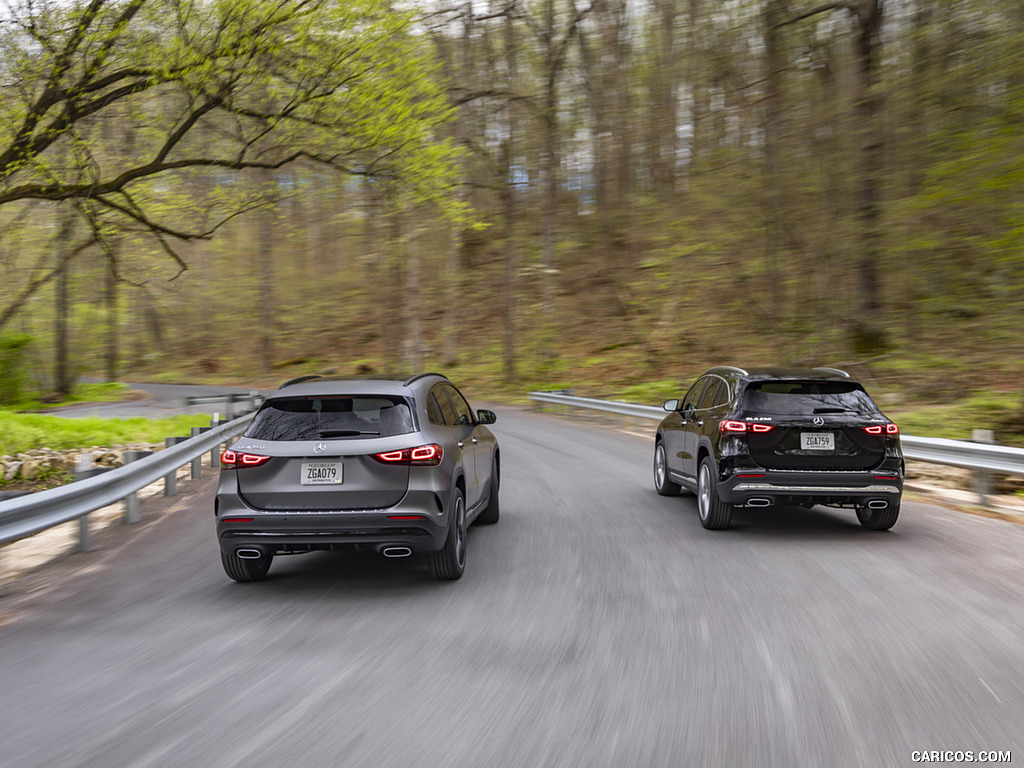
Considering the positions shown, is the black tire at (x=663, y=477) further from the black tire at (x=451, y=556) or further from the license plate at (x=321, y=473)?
the license plate at (x=321, y=473)

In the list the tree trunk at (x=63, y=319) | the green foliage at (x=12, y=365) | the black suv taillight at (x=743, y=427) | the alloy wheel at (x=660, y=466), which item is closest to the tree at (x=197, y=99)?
the alloy wheel at (x=660, y=466)

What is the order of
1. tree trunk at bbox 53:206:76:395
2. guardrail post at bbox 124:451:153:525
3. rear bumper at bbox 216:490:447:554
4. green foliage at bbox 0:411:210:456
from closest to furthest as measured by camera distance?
rear bumper at bbox 216:490:447:554 < guardrail post at bbox 124:451:153:525 < green foliage at bbox 0:411:210:456 < tree trunk at bbox 53:206:76:395

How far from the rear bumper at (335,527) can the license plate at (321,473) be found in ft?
0.68

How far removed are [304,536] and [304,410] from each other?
96 centimetres

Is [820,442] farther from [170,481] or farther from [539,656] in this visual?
[170,481]

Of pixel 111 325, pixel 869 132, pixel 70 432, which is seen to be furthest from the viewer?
pixel 111 325

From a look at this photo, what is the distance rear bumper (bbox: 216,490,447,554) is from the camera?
607 cm

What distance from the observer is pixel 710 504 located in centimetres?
855

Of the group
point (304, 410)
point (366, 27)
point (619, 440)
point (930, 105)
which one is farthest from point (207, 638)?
point (930, 105)

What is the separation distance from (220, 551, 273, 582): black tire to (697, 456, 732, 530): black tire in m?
4.20

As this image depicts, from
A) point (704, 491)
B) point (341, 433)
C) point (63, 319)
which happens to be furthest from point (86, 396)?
point (341, 433)

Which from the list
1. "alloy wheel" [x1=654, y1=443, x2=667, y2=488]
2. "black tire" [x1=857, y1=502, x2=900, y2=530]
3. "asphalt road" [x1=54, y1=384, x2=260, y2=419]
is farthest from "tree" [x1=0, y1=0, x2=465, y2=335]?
"black tire" [x1=857, y1=502, x2=900, y2=530]

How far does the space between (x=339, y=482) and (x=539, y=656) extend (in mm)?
2069

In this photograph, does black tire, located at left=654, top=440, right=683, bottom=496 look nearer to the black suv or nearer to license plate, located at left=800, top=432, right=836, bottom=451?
the black suv
